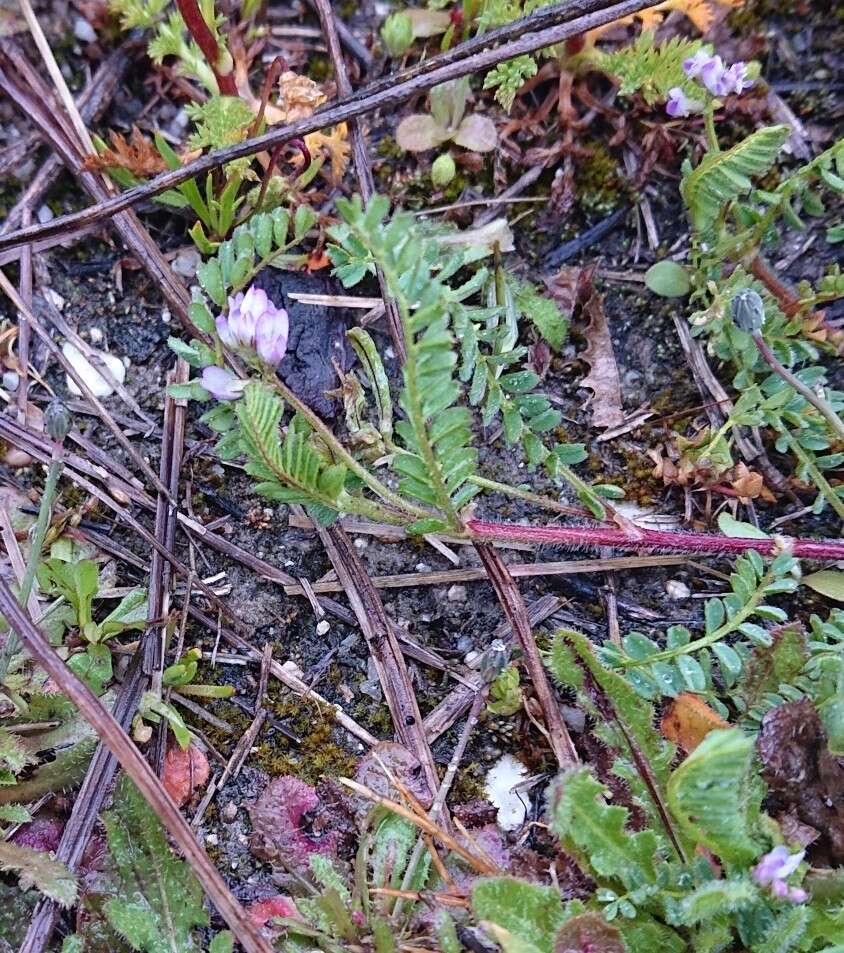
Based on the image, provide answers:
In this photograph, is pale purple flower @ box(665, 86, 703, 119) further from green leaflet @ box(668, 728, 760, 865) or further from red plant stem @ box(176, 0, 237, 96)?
green leaflet @ box(668, 728, 760, 865)

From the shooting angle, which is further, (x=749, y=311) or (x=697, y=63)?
(x=697, y=63)

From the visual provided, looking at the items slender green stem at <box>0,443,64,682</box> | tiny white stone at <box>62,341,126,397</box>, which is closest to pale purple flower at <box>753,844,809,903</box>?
slender green stem at <box>0,443,64,682</box>

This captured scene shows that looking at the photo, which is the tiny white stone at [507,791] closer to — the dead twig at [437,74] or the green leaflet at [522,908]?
the green leaflet at [522,908]

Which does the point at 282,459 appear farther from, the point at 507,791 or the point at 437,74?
the point at 437,74

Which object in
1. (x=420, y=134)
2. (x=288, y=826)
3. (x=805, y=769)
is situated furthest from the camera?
(x=420, y=134)

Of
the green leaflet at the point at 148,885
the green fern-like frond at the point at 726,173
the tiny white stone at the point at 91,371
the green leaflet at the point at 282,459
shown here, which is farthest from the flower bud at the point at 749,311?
the green leaflet at the point at 148,885

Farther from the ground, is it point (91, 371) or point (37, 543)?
point (91, 371)

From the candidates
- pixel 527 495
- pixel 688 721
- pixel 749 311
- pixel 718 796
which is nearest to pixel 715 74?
pixel 749 311
